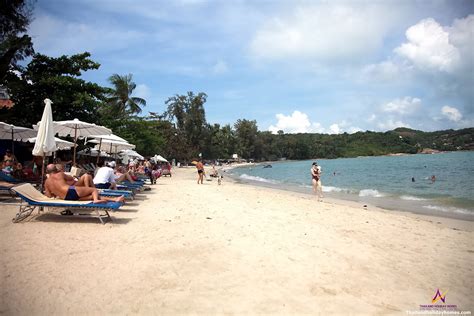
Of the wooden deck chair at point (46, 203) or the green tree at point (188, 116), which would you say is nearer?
the wooden deck chair at point (46, 203)

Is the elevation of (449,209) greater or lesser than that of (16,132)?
lesser

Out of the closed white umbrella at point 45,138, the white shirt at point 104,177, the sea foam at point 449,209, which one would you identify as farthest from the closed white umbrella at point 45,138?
the sea foam at point 449,209

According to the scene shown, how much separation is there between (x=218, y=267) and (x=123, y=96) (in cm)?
3508

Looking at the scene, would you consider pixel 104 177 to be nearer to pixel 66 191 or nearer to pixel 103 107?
pixel 66 191

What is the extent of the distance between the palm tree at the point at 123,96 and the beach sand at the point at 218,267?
30603 mm

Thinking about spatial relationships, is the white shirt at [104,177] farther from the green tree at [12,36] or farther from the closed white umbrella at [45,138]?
the green tree at [12,36]

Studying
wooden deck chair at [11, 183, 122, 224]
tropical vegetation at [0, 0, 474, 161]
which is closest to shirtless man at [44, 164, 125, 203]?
wooden deck chair at [11, 183, 122, 224]

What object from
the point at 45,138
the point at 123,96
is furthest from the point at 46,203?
the point at 123,96

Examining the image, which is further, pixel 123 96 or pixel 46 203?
pixel 123 96

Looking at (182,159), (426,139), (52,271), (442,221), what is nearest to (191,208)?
(52,271)

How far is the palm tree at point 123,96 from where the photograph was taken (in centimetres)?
3472

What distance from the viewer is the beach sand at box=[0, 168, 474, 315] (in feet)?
9.70

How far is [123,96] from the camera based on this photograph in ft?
115
